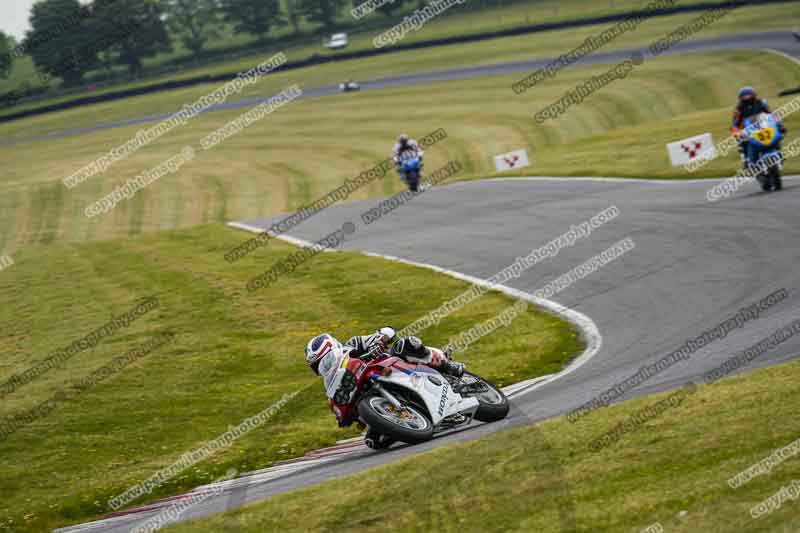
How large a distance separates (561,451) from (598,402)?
2022 mm

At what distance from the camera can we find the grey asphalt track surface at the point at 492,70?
56.4 meters

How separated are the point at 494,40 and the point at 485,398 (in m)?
67.6

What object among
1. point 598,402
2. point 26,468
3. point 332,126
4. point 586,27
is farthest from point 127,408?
point 586,27

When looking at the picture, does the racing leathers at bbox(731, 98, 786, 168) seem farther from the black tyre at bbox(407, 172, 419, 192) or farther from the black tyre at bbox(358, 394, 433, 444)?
the black tyre at bbox(407, 172, 419, 192)

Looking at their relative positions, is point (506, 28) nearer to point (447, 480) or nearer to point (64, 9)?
point (64, 9)

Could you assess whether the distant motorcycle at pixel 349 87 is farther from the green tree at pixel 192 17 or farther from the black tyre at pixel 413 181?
the green tree at pixel 192 17

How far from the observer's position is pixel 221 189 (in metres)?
50.3

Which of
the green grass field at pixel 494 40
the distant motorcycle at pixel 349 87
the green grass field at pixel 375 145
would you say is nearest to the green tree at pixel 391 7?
the green grass field at pixel 494 40

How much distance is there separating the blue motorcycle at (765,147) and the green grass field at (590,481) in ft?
A: 40.9

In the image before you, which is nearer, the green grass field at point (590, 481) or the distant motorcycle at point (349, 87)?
the green grass field at point (590, 481)

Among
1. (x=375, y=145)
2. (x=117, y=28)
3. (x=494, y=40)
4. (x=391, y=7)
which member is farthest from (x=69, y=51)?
(x=375, y=145)

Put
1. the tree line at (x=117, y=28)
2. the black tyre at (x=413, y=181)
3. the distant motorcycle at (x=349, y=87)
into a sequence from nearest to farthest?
1. the black tyre at (x=413, y=181)
2. the distant motorcycle at (x=349, y=87)
3. the tree line at (x=117, y=28)

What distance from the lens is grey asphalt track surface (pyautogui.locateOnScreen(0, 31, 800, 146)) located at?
56375mm

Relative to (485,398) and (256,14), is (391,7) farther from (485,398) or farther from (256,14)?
(485,398)
